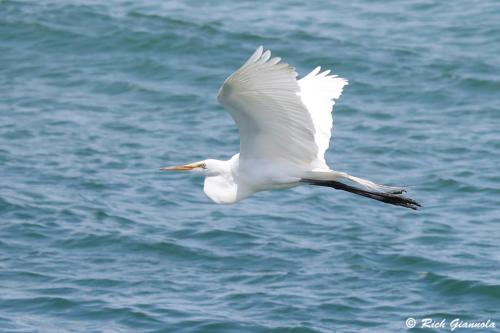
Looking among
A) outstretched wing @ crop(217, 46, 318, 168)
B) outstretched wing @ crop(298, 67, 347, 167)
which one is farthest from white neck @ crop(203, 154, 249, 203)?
outstretched wing @ crop(298, 67, 347, 167)

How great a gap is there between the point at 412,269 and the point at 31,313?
3525mm

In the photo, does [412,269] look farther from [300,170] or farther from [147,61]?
[147,61]

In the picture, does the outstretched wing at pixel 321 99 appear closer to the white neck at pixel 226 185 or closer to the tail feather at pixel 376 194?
the tail feather at pixel 376 194

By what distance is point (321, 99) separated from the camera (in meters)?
9.31

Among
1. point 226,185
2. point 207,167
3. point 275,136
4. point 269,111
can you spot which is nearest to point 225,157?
point 207,167

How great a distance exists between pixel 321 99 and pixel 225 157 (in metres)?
4.06

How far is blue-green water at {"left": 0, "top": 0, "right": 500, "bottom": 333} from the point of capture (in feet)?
34.0

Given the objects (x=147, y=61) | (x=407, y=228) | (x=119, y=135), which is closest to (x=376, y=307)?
(x=407, y=228)

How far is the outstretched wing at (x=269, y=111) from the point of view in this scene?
7422 millimetres

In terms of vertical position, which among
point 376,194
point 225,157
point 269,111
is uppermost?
point 269,111

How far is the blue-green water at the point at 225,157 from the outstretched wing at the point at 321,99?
176cm

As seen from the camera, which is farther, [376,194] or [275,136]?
[376,194]

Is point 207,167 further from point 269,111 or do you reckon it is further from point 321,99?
point 269,111

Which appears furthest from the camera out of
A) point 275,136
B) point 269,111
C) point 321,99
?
point 321,99
